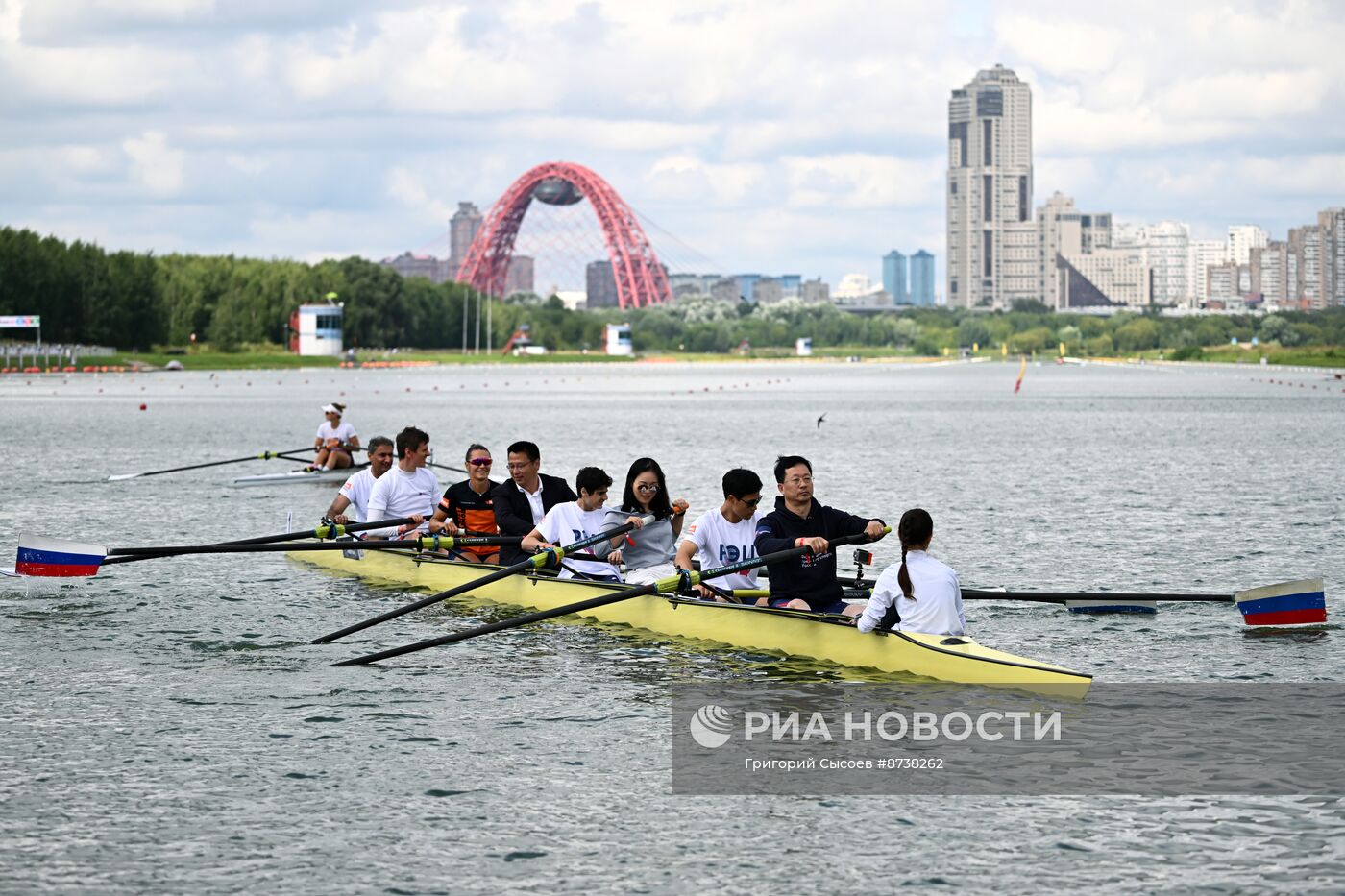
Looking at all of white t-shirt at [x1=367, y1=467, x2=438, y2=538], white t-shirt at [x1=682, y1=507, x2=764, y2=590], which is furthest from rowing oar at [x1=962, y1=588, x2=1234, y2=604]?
white t-shirt at [x1=367, y1=467, x2=438, y2=538]

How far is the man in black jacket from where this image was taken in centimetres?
1805

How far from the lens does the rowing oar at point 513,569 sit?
16.2 meters

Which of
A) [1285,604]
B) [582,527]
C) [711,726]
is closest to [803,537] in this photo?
[711,726]

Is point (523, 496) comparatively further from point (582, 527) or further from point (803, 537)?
point (803, 537)

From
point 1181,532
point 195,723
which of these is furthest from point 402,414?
point 195,723

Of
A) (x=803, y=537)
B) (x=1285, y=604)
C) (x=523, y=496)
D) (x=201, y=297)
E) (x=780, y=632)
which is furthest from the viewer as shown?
(x=201, y=297)

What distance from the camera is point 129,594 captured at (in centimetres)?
2022

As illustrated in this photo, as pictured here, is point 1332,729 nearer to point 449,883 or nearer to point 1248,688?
point 1248,688

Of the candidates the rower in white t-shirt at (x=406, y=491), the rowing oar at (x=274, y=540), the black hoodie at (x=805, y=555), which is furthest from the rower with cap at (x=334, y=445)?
the black hoodie at (x=805, y=555)

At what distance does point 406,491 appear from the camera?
68.0 ft

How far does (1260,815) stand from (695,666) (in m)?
5.89

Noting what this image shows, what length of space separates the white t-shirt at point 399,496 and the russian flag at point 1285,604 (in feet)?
30.7

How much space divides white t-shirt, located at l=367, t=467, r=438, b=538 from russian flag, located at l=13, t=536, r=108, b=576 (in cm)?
334

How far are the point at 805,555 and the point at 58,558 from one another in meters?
8.77
